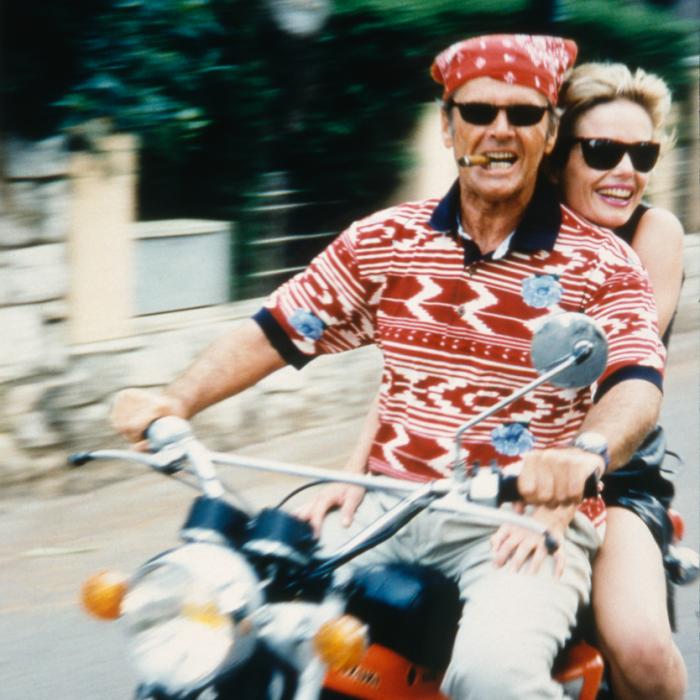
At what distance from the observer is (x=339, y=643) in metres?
2.14

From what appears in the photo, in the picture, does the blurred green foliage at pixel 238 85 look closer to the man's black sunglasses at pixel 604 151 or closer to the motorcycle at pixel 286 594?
the man's black sunglasses at pixel 604 151

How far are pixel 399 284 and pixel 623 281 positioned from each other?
50cm

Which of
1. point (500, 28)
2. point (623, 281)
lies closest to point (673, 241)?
point (623, 281)

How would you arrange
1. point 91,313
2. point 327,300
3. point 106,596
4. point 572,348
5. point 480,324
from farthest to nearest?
point 91,313 < point 327,300 < point 480,324 < point 572,348 < point 106,596

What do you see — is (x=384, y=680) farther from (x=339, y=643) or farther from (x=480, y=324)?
(x=480, y=324)

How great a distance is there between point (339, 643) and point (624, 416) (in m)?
0.78

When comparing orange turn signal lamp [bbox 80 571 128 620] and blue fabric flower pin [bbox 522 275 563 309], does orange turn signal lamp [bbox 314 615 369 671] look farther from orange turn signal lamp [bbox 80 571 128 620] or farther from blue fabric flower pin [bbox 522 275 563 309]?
blue fabric flower pin [bbox 522 275 563 309]

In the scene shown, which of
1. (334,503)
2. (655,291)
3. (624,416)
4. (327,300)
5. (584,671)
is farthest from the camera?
(655,291)

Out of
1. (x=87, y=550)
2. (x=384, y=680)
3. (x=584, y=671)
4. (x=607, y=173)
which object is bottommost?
(x=87, y=550)

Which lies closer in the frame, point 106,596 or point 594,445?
point 106,596

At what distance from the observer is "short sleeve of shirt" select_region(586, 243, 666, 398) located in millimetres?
2691

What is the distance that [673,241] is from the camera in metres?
3.69

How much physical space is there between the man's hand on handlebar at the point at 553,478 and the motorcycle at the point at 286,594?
0.11 ft

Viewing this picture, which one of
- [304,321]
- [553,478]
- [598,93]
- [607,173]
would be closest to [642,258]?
[607,173]
